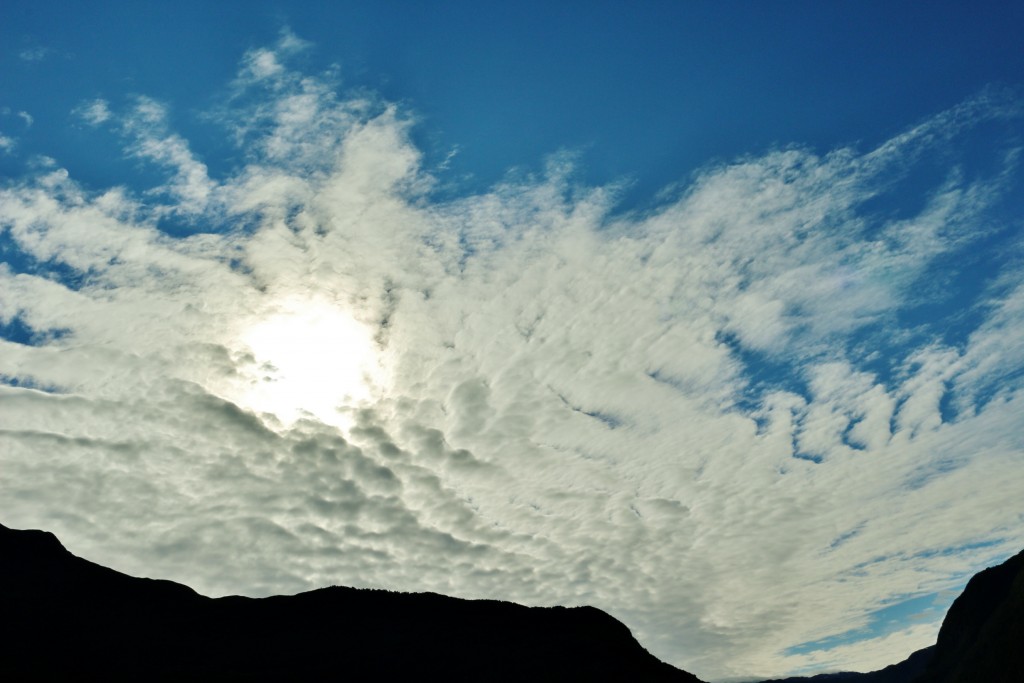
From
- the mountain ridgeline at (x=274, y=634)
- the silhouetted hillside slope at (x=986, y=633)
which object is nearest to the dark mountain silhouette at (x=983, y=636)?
the silhouetted hillside slope at (x=986, y=633)

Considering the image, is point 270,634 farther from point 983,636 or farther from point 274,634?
point 983,636

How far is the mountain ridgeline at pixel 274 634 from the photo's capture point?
173ft

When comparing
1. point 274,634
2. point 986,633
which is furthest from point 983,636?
point 274,634

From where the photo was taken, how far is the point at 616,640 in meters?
66.6

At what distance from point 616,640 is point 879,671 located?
564 feet

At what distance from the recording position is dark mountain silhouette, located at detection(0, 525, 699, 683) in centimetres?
5266

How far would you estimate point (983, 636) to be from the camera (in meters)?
89.9

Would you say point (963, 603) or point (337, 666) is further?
point (963, 603)

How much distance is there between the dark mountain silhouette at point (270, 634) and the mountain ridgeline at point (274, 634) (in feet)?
0.35

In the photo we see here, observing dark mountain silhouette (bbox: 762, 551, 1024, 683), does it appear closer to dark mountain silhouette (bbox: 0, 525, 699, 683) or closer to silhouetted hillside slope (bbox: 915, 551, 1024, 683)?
silhouetted hillside slope (bbox: 915, 551, 1024, 683)

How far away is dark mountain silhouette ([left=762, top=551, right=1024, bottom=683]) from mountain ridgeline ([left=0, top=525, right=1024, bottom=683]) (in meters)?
44.5

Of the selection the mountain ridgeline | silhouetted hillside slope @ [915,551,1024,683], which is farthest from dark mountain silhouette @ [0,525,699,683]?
silhouetted hillside slope @ [915,551,1024,683]

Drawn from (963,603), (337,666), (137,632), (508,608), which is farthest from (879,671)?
(137,632)

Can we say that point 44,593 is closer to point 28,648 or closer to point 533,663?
point 28,648
